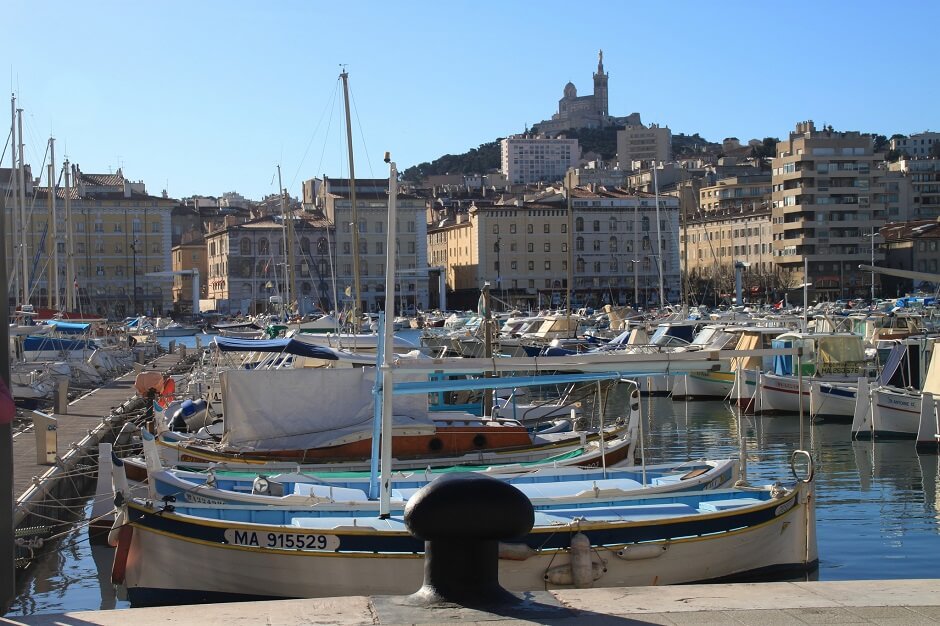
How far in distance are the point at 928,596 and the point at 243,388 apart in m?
12.8

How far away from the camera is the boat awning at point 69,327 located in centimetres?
4341

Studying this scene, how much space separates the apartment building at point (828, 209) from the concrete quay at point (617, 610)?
10954 cm

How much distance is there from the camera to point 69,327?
45.0 m

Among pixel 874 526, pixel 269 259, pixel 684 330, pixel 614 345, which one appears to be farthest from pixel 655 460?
pixel 269 259

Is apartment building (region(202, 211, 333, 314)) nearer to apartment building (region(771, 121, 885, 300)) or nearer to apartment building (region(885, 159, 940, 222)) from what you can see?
apartment building (region(771, 121, 885, 300))

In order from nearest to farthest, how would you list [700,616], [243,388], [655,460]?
[700,616], [243,388], [655,460]

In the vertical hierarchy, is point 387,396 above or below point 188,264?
below

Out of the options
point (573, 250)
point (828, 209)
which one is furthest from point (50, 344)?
point (828, 209)

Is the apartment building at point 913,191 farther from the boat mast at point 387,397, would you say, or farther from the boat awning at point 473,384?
the boat mast at point 387,397

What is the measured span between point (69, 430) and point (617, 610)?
22190mm

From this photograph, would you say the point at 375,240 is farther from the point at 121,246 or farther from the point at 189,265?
the point at 189,265

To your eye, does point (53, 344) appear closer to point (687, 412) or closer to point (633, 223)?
point (687, 412)

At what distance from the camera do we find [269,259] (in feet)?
372

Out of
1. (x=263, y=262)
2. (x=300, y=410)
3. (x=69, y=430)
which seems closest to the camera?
(x=300, y=410)
